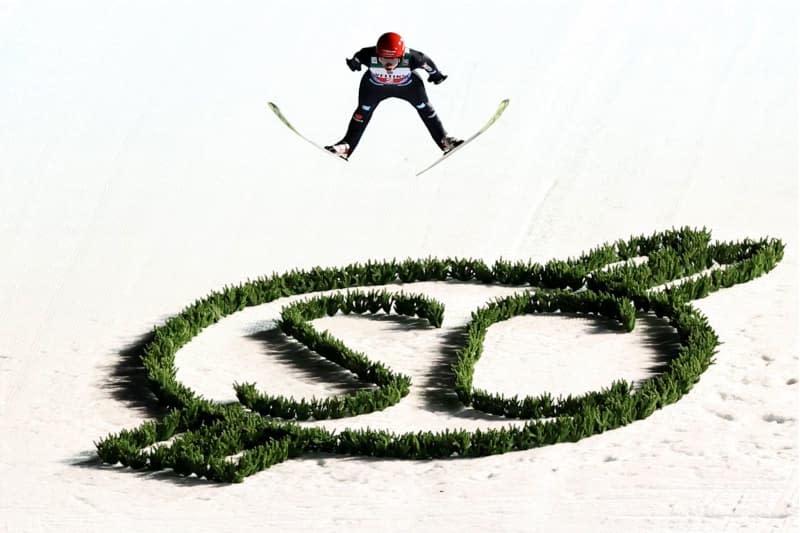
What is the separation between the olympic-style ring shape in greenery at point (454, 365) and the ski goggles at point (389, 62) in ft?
6.73

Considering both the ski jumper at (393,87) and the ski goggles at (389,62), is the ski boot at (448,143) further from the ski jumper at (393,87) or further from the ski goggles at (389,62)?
the ski goggles at (389,62)

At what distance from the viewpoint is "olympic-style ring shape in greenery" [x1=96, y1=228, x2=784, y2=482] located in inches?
590

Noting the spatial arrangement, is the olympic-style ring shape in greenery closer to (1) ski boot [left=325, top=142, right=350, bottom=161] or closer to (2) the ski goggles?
(1) ski boot [left=325, top=142, right=350, bottom=161]

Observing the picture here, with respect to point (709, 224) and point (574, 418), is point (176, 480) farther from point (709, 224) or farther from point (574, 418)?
point (709, 224)

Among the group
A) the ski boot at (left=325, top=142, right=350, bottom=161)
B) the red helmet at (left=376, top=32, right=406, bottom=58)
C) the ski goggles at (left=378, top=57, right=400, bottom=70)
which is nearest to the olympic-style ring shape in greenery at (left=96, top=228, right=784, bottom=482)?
the ski boot at (left=325, top=142, right=350, bottom=161)

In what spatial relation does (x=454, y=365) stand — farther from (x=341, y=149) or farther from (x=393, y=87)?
(x=341, y=149)

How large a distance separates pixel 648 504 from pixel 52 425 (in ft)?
16.8

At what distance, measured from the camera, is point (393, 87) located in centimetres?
1862

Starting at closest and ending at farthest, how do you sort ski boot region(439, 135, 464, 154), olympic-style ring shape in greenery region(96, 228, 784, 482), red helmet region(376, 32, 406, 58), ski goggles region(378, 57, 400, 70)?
olympic-style ring shape in greenery region(96, 228, 784, 482), red helmet region(376, 32, 406, 58), ski goggles region(378, 57, 400, 70), ski boot region(439, 135, 464, 154)

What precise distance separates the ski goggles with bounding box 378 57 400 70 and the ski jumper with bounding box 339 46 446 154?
7 cm

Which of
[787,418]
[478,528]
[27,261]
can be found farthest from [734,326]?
[27,261]

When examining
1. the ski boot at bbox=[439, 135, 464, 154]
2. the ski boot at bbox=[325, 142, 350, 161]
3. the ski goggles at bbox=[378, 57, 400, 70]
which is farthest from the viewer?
the ski boot at bbox=[439, 135, 464, 154]

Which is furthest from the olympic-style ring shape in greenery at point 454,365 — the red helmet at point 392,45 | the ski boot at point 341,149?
the red helmet at point 392,45

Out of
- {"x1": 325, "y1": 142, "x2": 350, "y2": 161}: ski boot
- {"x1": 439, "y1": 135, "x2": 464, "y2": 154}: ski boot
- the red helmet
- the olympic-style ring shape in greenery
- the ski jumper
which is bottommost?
the olympic-style ring shape in greenery
